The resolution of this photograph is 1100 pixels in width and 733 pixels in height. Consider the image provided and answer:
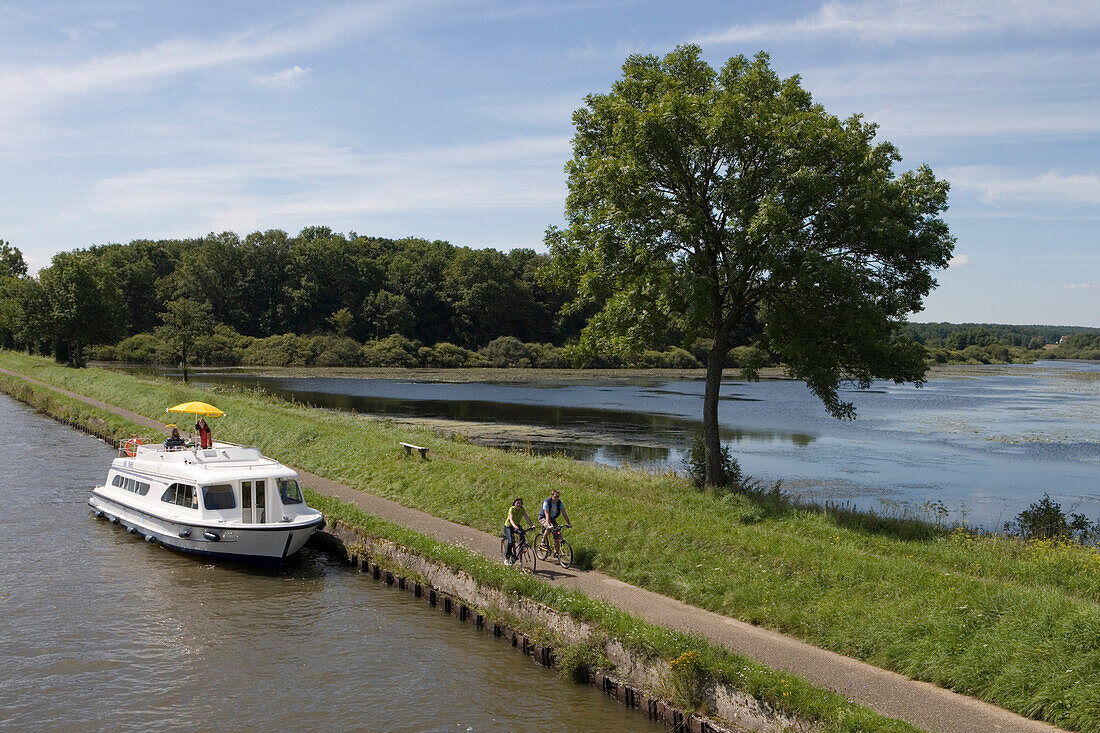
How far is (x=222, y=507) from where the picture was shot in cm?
2181

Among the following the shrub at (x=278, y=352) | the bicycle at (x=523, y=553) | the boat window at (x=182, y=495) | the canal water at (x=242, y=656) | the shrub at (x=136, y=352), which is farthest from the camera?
the shrub at (x=278, y=352)

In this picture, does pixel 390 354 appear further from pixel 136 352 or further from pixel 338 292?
pixel 136 352

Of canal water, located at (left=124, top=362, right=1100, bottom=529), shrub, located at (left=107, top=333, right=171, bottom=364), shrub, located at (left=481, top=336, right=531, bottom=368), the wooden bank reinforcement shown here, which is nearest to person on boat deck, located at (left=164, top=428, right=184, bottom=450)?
the wooden bank reinforcement

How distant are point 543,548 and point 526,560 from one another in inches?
31.8

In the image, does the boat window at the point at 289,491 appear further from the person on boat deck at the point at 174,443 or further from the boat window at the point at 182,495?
the person on boat deck at the point at 174,443

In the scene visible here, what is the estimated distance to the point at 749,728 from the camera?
1150 cm

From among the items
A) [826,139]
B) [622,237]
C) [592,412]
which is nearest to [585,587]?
[622,237]

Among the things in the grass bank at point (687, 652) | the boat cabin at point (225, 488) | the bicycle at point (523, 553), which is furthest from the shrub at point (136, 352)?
the grass bank at point (687, 652)

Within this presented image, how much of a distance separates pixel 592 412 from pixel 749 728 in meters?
46.3

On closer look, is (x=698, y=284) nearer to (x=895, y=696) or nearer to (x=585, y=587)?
(x=585, y=587)

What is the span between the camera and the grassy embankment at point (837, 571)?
39.1 ft

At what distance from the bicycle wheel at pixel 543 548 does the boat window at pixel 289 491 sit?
6985mm

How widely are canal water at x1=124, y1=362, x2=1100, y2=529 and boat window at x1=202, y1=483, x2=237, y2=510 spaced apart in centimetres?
1417

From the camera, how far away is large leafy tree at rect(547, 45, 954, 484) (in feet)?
71.0
